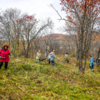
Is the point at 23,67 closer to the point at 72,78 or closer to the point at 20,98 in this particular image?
the point at 72,78

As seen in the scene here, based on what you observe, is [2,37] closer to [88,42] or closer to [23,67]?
[23,67]

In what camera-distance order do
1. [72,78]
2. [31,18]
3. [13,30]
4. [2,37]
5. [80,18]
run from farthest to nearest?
[2,37], [31,18], [13,30], [80,18], [72,78]

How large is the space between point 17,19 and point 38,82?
44.8ft

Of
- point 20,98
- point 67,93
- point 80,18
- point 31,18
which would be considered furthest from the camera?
point 31,18

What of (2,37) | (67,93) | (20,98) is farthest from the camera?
(2,37)

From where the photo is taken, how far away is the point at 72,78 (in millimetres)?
5957

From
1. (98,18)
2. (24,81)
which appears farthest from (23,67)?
(98,18)

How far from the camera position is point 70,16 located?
6.64 meters

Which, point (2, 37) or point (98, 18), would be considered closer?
point (98, 18)

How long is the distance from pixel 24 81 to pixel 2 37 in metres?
14.9

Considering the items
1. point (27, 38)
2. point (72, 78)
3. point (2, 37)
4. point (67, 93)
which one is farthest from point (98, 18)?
point (2, 37)

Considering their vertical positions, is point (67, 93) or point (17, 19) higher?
point (17, 19)

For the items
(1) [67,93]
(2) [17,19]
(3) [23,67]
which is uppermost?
(2) [17,19]

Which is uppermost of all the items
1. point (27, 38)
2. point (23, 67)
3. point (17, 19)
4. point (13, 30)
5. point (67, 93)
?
point (17, 19)
